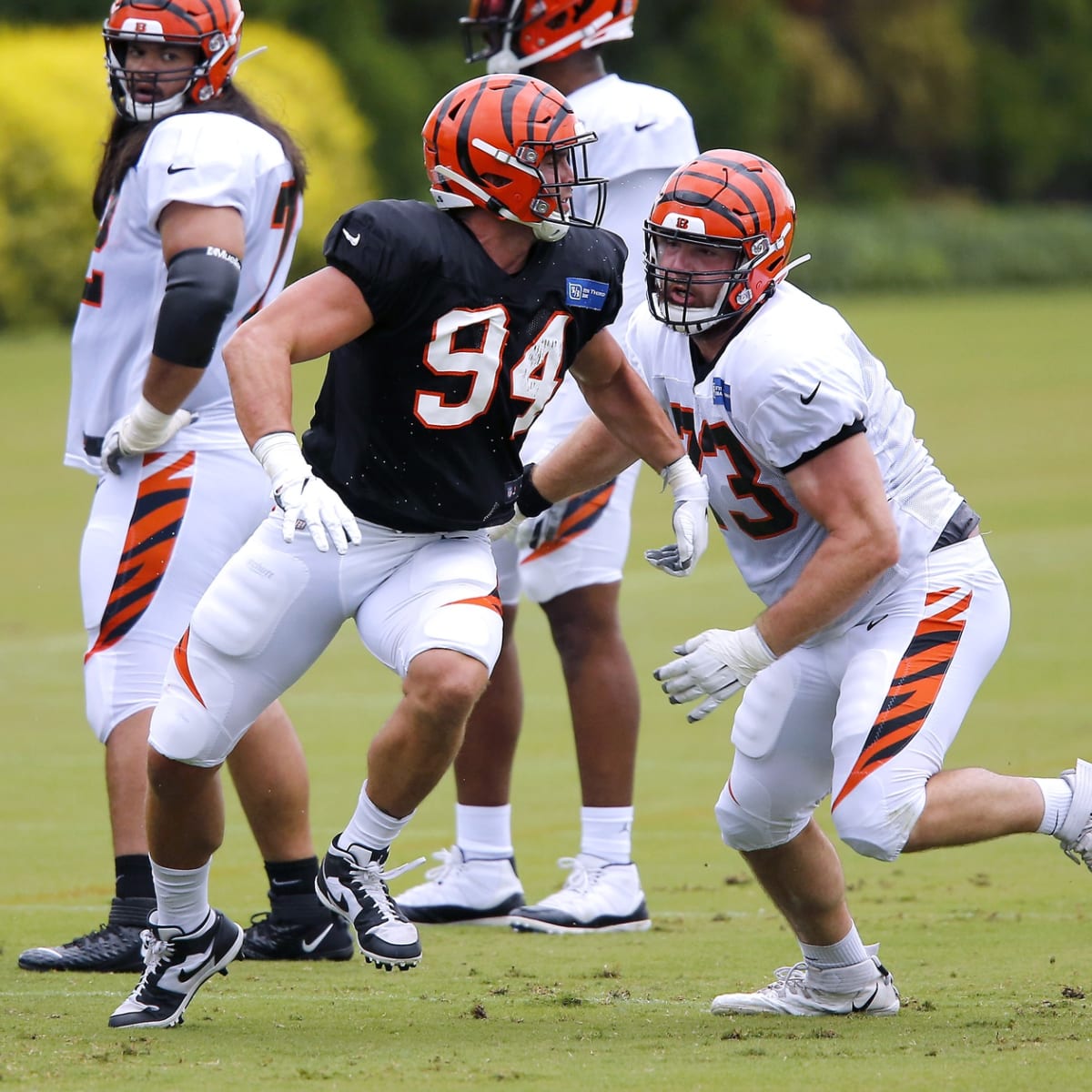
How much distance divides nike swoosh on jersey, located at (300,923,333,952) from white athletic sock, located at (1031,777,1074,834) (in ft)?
6.27

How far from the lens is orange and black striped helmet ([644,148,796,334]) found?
4.25m

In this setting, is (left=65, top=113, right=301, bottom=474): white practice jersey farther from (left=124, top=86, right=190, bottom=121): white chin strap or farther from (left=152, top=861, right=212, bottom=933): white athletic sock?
(left=152, top=861, right=212, bottom=933): white athletic sock

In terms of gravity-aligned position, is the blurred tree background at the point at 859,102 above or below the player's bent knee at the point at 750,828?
below

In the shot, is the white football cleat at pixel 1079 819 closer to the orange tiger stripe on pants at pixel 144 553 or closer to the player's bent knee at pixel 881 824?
the player's bent knee at pixel 881 824

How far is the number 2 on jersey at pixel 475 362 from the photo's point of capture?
4.12 m

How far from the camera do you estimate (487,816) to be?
18.7 feet

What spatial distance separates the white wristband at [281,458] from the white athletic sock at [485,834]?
2.02 m

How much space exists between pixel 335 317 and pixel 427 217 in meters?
0.33

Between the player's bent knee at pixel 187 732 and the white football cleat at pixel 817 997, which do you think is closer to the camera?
the player's bent knee at pixel 187 732

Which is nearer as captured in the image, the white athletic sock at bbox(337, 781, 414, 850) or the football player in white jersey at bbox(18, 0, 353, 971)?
the white athletic sock at bbox(337, 781, 414, 850)

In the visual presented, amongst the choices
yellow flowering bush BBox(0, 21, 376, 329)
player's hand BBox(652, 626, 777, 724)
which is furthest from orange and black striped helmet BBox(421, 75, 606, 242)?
yellow flowering bush BBox(0, 21, 376, 329)

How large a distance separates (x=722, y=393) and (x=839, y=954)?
1329mm

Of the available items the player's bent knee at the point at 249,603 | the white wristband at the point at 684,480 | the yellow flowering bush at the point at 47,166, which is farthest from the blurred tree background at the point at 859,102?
the player's bent knee at the point at 249,603

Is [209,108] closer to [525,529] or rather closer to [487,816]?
[525,529]
